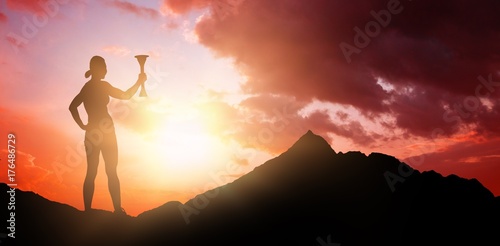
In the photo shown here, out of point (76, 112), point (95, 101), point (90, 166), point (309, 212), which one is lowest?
point (309, 212)

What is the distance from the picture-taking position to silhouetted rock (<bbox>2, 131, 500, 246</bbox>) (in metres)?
11.4

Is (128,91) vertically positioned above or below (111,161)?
above

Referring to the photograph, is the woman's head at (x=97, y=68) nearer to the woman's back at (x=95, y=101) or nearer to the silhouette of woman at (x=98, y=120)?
the silhouette of woman at (x=98, y=120)

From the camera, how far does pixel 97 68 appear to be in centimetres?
1024

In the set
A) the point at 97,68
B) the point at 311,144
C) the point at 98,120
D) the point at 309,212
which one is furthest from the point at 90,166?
the point at 311,144

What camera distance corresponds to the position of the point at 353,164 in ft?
45.5

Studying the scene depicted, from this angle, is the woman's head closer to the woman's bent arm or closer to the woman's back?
the woman's back

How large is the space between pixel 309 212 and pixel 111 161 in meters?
5.60

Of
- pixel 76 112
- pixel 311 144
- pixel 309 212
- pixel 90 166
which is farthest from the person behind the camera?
pixel 311 144

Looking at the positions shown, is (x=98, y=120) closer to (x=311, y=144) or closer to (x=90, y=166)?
(x=90, y=166)

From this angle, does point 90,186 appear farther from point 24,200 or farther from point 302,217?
point 302,217

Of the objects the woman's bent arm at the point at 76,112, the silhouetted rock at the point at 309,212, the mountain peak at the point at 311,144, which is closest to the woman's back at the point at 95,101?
the woman's bent arm at the point at 76,112

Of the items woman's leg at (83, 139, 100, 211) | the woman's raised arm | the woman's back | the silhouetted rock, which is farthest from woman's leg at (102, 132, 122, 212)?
the silhouetted rock

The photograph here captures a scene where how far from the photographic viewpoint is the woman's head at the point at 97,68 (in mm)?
10203
